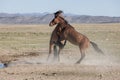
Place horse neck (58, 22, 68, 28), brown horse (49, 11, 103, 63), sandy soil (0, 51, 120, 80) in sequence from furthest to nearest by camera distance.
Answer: horse neck (58, 22, 68, 28)
brown horse (49, 11, 103, 63)
sandy soil (0, 51, 120, 80)

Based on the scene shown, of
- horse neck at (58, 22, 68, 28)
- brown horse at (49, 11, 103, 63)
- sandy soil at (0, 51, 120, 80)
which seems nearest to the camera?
sandy soil at (0, 51, 120, 80)

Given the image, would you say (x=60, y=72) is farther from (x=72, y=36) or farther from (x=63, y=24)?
(x=63, y=24)

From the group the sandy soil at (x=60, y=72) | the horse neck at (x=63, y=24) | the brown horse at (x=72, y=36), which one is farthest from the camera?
the horse neck at (x=63, y=24)

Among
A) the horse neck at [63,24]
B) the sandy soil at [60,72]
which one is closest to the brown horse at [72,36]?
the horse neck at [63,24]

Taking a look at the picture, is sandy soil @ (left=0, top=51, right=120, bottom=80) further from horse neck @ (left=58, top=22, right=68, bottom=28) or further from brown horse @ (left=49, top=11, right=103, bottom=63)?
horse neck @ (left=58, top=22, right=68, bottom=28)

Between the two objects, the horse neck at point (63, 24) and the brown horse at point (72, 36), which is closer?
the brown horse at point (72, 36)

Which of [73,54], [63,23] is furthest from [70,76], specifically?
[73,54]

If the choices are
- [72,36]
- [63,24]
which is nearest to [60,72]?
[72,36]

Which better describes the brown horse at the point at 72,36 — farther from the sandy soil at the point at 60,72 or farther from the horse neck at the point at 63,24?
the sandy soil at the point at 60,72

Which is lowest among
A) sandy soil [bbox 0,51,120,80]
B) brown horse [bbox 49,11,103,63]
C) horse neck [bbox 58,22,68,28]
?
sandy soil [bbox 0,51,120,80]

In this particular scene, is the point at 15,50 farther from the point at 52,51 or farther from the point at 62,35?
the point at 62,35

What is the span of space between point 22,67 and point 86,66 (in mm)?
2388

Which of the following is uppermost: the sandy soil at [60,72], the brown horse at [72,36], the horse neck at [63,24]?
the horse neck at [63,24]

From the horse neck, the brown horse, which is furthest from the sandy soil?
the horse neck
